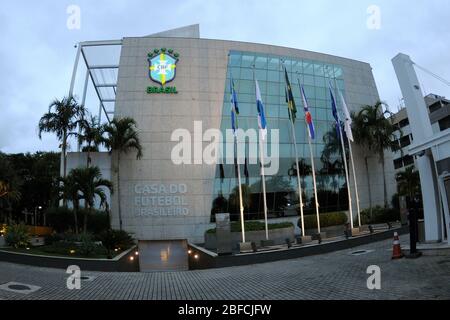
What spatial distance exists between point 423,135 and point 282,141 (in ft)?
68.5

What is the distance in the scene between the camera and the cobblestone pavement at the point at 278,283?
30.7 ft

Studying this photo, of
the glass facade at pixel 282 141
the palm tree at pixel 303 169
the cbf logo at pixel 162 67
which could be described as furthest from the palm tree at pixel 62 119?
the palm tree at pixel 303 169

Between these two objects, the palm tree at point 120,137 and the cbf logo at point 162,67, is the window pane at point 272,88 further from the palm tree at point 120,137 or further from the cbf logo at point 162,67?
the palm tree at point 120,137

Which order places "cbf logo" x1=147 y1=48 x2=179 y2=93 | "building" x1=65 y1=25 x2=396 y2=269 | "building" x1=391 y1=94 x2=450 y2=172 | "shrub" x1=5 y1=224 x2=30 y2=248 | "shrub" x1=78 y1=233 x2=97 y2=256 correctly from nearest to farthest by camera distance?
"shrub" x1=78 y1=233 x2=97 y2=256
"shrub" x1=5 y1=224 x2=30 y2=248
"building" x1=65 y1=25 x2=396 y2=269
"cbf logo" x1=147 y1=48 x2=179 y2=93
"building" x1=391 y1=94 x2=450 y2=172

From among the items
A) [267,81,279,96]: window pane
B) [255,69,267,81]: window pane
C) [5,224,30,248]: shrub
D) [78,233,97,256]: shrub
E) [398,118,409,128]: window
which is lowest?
[78,233,97,256]: shrub

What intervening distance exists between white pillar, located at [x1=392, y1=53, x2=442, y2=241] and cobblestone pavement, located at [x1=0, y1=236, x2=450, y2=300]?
6.64 feet

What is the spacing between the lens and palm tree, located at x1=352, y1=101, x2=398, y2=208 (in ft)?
119

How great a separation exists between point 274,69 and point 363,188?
14.7m

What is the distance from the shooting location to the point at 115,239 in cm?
2512

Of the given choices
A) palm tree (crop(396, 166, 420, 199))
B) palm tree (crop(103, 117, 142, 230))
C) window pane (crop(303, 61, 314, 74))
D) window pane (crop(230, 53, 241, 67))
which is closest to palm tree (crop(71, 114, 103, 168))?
palm tree (crop(103, 117, 142, 230))

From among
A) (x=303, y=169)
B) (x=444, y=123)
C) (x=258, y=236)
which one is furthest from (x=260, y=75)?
(x=444, y=123)

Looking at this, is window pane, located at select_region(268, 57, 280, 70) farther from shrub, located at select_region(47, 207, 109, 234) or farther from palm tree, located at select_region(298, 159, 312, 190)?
shrub, located at select_region(47, 207, 109, 234)

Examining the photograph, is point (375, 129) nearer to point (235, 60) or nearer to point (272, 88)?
point (272, 88)

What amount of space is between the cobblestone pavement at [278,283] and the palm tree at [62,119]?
16.5 m
